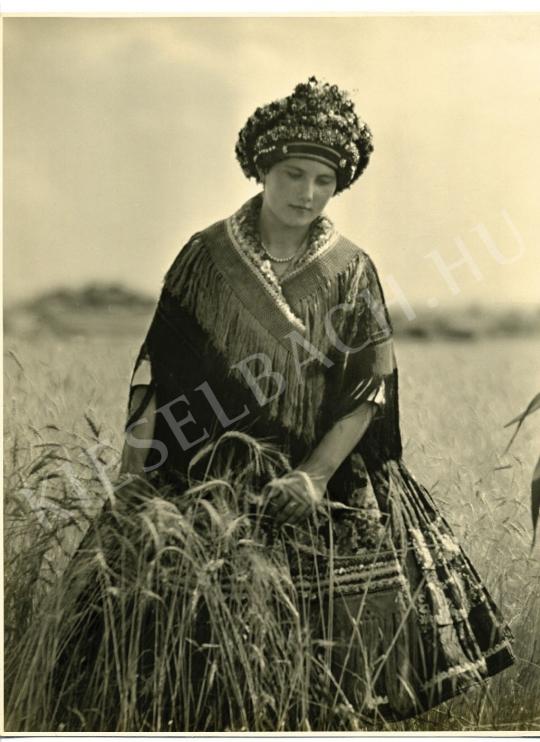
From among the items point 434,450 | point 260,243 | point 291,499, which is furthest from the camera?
point 434,450

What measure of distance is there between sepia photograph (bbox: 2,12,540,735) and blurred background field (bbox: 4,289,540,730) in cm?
1

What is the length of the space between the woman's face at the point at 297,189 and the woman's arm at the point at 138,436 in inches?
34.0

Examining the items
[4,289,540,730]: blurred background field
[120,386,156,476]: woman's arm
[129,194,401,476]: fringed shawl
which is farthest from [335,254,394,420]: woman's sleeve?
[120,386,156,476]: woman's arm

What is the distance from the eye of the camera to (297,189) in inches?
147

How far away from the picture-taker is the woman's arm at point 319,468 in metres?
3.66

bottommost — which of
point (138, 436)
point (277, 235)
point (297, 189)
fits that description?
point (138, 436)

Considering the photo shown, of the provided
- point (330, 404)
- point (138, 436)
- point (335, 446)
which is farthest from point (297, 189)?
point (138, 436)

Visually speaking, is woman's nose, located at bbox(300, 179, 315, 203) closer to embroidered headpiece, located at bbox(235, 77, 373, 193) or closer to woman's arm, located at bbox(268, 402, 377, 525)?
embroidered headpiece, located at bbox(235, 77, 373, 193)

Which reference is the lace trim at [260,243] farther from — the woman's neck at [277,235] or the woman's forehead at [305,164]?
the woman's forehead at [305,164]

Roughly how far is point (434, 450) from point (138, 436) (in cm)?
116

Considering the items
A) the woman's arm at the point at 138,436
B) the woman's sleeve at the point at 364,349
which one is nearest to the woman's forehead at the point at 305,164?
the woman's sleeve at the point at 364,349

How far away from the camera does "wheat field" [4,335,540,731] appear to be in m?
3.79

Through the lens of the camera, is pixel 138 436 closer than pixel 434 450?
Yes

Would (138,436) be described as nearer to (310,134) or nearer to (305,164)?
(305,164)
